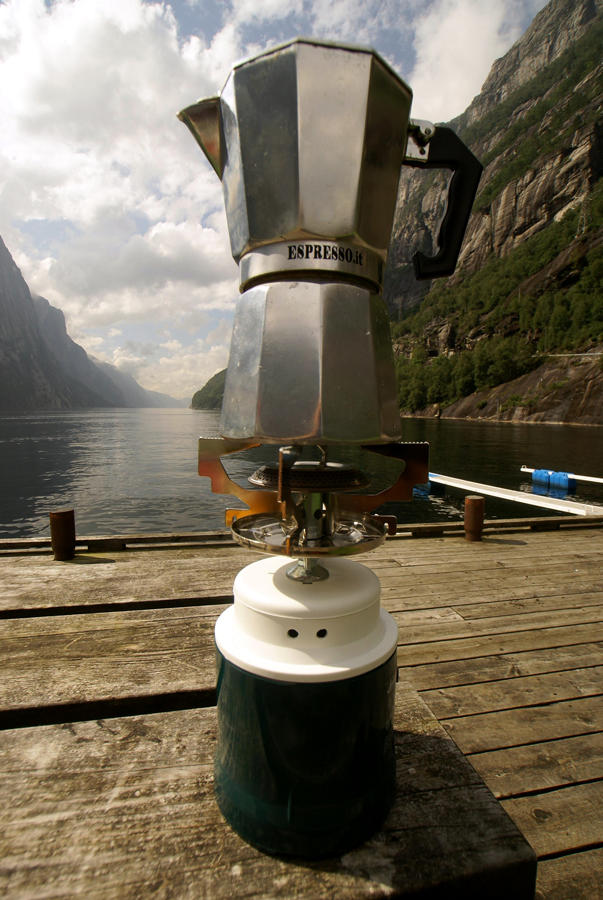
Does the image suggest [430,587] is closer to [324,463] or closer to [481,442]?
[324,463]

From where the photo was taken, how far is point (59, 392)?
175 m

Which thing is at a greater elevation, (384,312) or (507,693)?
(384,312)

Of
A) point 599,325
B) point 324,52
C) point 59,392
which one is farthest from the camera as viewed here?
point 59,392

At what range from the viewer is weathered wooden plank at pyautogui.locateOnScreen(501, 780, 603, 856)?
159cm

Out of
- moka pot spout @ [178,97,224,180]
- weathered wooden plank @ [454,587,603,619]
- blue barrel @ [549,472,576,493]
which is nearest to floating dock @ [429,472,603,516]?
weathered wooden plank @ [454,587,603,619]

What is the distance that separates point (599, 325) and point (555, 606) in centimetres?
7973

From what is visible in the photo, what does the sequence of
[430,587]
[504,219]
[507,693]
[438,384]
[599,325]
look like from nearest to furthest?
[507,693] < [430,587] < [599,325] < [438,384] < [504,219]

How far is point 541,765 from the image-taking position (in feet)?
6.34

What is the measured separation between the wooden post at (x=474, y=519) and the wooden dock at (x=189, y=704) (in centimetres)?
61

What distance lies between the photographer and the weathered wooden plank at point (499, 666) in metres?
2.51

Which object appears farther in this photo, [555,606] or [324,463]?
[555,606]

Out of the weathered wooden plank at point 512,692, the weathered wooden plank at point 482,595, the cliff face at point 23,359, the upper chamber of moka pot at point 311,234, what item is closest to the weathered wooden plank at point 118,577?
the weathered wooden plank at point 482,595

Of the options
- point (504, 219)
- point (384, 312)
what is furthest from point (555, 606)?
point (504, 219)

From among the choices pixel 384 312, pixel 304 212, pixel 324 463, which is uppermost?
pixel 304 212
